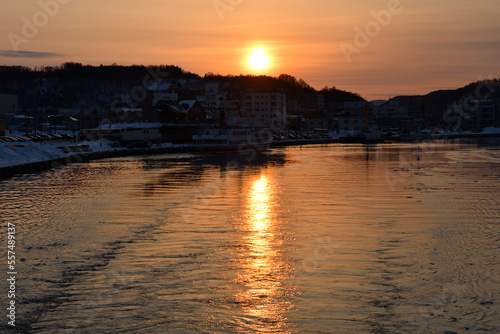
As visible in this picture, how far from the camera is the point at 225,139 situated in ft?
309

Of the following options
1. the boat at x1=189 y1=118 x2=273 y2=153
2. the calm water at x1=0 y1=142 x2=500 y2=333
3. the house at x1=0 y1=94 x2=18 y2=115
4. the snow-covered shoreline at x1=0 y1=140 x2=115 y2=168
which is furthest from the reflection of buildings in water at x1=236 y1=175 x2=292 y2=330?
the house at x1=0 y1=94 x2=18 y2=115

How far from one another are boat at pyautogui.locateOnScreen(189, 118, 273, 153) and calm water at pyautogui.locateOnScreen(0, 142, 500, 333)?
62087 millimetres

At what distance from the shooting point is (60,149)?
7562 centimetres

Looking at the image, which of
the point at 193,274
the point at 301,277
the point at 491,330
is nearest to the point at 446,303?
the point at 491,330

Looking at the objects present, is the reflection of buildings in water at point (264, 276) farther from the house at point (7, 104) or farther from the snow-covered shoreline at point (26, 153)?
the house at point (7, 104)

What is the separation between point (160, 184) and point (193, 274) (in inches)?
1041

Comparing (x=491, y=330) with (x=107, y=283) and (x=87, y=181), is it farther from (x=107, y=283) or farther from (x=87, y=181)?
(x=87, y=181)

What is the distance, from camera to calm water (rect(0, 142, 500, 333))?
1120cm

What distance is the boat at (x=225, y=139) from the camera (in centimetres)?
9400

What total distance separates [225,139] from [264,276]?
80363 millimetres

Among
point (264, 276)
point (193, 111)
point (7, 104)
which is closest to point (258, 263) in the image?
point (264, 276)

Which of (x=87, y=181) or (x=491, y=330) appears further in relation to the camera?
(x=87, y=181)

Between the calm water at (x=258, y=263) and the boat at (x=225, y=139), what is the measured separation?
62.1 metres

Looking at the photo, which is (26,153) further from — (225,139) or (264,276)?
(264,276)
